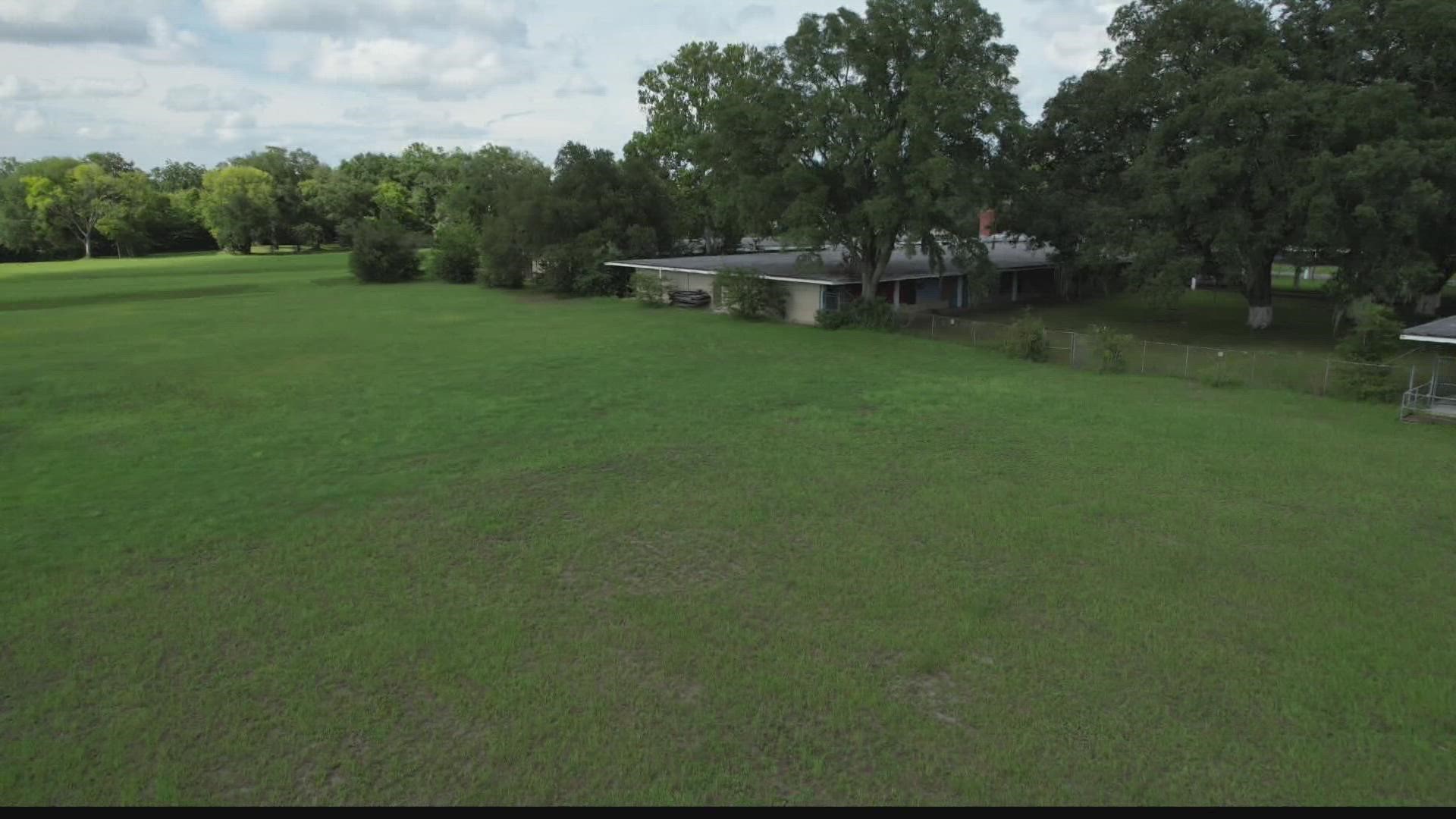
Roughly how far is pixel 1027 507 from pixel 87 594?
12.5 meters

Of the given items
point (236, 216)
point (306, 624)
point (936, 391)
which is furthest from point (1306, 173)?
point (236, 216)

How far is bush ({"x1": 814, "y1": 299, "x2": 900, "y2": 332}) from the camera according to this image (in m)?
31.3

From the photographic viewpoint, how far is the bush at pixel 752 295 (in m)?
33.8

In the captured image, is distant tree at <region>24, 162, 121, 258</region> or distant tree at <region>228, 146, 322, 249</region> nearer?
distant tree at <region>24, 162, 121, 258</region>

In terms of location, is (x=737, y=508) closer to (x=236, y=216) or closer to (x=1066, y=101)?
(x=1066, y=101)

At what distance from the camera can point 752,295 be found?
33.8 metres

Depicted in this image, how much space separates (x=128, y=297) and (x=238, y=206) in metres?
39.1

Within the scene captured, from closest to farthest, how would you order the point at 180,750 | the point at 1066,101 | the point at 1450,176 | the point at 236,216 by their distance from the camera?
1. the point at 180,750
2. the point at 1450,176
3. the point at 1066,101
4. the point at 236,216

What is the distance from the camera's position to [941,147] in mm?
29203

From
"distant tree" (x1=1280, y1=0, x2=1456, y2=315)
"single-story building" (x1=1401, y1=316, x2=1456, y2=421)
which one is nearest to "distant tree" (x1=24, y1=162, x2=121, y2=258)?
"distant tree" (x1=1280, y1=0, x2=1456, y2=315)

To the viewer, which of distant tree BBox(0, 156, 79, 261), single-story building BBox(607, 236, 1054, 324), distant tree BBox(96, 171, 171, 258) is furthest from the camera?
distant tree BBox(96, 171, 171, 258)

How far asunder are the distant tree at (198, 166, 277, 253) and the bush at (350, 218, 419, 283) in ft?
117

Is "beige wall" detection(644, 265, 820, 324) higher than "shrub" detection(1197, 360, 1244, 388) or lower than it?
higher

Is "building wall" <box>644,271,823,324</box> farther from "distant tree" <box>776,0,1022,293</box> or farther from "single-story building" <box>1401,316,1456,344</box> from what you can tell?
"single-story building" <box>1401,316,1456,344</box>
